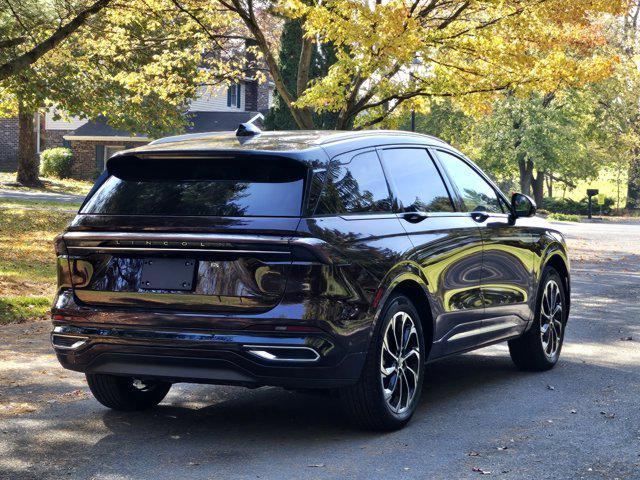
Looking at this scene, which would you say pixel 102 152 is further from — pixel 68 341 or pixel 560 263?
pixel 68 341

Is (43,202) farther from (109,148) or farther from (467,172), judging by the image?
(467,172)

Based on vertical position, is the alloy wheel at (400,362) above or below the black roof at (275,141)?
below

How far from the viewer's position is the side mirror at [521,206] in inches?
332

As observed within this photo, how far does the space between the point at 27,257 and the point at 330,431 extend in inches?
550

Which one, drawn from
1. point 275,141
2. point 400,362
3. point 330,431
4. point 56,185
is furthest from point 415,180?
point 56,185

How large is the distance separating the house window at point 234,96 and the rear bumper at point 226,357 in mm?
53880

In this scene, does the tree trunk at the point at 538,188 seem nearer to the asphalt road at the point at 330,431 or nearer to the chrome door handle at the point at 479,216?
the asphalt road at the point at 330,431

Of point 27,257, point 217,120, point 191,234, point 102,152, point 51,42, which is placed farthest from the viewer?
point 102,152

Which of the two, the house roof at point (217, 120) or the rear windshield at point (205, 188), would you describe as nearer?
the rear windshield at point (205, 188)

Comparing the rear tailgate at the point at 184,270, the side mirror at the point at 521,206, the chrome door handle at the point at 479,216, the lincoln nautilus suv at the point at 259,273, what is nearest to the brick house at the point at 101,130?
the side mirror at the point at 521,206

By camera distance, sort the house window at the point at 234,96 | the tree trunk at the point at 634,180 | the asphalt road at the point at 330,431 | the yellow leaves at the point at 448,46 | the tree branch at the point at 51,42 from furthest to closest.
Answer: the tree trunk at the point at 634,180 < the house window at the point at 234,96 < the yellow leaves at the point at 448,46 < the tree branch at the point at 51,42 < the asphalt road at the point at 330,431

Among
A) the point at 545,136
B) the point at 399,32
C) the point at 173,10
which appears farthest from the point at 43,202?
the point at 545,136

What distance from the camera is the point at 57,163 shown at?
5291 cm

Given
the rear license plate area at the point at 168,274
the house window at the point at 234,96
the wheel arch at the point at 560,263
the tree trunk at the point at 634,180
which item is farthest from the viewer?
the tree trunk at the point at 634,180
